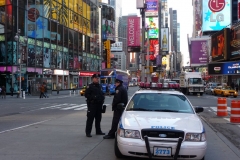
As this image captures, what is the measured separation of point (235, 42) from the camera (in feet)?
198

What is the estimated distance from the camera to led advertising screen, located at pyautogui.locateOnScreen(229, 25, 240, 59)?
5900 centimetres

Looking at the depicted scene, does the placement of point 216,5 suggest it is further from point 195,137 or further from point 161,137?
point 161,137

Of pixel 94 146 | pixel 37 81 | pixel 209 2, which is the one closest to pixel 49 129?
pixel 94 146

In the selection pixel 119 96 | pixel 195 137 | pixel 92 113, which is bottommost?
pixel 195 137

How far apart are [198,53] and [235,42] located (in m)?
63.6

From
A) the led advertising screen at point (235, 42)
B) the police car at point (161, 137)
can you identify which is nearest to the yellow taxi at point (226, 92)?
the led advertising screen at point (235, 42)

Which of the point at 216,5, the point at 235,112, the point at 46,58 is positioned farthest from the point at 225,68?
the point at 235,112

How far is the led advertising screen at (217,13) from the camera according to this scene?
3957 inches

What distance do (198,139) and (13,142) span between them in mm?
5344

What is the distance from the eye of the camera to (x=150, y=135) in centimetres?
642

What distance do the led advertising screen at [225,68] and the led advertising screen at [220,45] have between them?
5.52 ft

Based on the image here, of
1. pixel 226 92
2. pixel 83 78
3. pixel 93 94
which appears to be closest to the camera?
pixel 93 94

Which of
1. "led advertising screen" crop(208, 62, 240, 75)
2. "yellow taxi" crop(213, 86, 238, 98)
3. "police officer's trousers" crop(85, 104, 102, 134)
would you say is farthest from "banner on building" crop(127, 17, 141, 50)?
"police officer's trousers" crop(85, 104, 102, 134)

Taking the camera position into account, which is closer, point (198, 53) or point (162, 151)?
point (162, 151)
